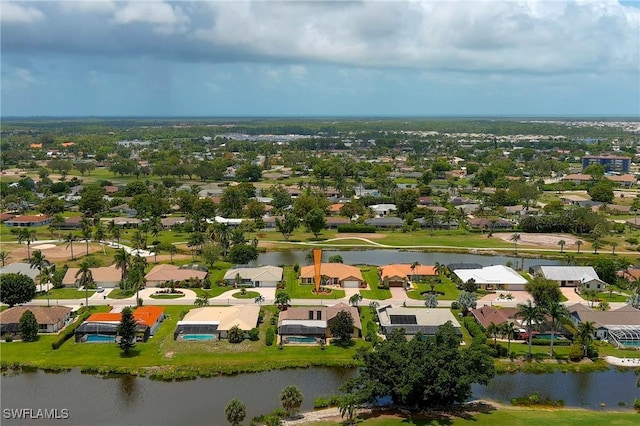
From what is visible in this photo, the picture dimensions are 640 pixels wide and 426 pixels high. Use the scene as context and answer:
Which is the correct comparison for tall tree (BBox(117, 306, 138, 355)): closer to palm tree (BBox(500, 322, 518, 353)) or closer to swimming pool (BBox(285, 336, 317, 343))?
swimming pool (BBox(285, 336, 317, 343))

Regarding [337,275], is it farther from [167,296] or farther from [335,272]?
[167,296]

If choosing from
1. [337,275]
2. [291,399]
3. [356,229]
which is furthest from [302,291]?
[356,229]

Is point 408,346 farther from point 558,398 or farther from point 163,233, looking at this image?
point 163,233

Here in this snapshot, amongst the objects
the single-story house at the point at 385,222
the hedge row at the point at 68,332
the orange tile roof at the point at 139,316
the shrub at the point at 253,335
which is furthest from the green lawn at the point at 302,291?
the single-story house at the point at 385,222

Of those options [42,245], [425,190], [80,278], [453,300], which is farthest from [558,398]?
[425,190]

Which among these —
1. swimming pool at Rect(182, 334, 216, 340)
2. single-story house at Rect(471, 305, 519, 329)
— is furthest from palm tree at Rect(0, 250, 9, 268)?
single-story house at Rect(471, 305, 519, 329)

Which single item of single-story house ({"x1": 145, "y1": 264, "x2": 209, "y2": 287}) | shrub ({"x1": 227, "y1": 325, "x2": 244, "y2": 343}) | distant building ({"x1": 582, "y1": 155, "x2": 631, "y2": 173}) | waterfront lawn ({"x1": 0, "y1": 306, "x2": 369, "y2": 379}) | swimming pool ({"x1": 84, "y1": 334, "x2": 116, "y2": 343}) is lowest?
waterfront lawn ({"x1": 0, "y1": 306, "x2": 369, "y2": 379})

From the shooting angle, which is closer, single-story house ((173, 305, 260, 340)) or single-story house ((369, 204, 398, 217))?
single-story house ((173, 305, 260, 340))
